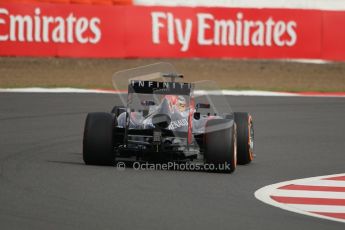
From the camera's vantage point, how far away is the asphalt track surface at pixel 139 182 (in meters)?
8.73

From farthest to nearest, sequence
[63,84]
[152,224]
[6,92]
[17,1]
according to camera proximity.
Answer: [17,1] → [63,84] → [6,92] → [152,224]

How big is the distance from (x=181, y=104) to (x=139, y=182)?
65.0 inches

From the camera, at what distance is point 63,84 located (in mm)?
23891

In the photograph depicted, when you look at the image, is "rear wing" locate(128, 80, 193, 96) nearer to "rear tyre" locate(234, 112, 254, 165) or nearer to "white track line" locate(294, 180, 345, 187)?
"rear tyre" locate(234, 112, 254, 165)

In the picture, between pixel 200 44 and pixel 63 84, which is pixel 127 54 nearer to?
pixel 200 44

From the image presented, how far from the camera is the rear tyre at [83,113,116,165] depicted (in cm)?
1164

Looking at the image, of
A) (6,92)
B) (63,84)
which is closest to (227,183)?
(6,92)

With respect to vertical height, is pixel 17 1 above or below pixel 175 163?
above

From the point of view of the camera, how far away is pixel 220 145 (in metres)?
11.5

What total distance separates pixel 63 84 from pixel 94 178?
1311cm

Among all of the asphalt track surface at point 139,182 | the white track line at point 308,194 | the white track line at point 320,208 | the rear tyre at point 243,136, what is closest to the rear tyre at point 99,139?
the asphalt track surface at point 139,182

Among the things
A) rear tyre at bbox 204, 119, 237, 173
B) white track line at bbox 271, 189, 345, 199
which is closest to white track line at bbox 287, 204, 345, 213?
white track line at bbox 271, 189, 345, 199

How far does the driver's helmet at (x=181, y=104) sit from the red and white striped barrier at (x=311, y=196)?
1.62 meters

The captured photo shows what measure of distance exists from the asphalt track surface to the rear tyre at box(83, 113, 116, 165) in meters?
0.13
